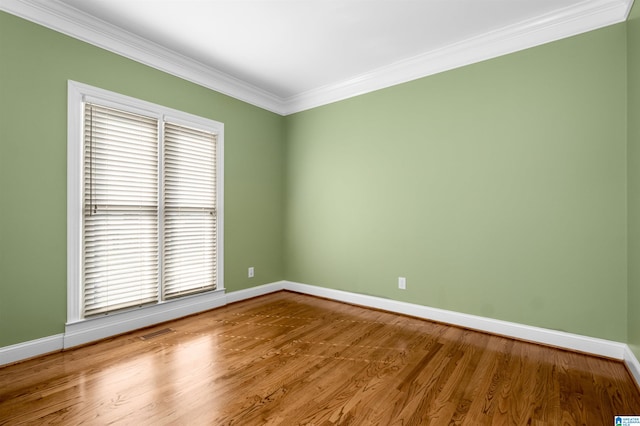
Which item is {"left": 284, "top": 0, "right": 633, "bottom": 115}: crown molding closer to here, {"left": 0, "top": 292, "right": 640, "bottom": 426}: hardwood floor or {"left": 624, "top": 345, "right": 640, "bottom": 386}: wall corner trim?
{"left": 624, "top": 345, "right": 640, "bottom": 386}: wall corner trim

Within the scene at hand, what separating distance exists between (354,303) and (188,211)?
7.64 feet

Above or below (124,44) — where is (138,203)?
below

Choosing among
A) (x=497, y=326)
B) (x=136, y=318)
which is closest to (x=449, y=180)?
(x=497, y=326)

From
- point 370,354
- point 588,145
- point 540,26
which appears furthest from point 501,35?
point 370,354

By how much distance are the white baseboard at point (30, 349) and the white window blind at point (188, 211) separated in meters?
0.96

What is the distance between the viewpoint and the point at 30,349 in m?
2.39

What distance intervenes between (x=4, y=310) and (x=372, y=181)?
11.7ft

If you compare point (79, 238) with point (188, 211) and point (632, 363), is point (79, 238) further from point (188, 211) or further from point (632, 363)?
point (632, 363)

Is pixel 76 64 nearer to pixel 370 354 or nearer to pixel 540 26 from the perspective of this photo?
pixel 370 354

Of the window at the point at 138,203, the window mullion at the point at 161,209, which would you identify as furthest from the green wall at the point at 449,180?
the window mullion at the point at 161,209

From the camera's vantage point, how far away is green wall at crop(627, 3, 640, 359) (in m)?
2.11

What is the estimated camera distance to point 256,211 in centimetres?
427

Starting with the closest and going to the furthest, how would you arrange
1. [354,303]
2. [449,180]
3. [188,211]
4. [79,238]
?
[79,238] → [449,180] → [188,211] → [354,303]

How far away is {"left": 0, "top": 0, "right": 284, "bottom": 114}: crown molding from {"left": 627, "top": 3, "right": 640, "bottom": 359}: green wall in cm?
374
